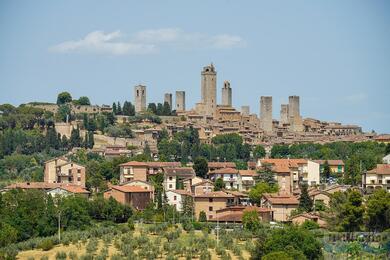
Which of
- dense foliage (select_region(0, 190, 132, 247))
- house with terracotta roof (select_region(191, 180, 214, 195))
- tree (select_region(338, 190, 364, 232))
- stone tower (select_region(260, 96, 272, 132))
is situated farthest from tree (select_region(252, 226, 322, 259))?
stone tower (select_region(260, 96, 272, 132))

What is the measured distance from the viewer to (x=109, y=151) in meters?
77.6

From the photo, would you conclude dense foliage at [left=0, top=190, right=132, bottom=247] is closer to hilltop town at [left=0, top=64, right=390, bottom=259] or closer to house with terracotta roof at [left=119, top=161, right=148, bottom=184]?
hilltop town at [left=0, top=64, right=390, bottom=259]

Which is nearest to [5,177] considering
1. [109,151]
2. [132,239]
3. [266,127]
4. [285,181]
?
[109,151]

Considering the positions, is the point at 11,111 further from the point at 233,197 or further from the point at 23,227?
the point at 23,227

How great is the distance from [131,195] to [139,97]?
5479 cm

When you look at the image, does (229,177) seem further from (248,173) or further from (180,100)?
(180,100)

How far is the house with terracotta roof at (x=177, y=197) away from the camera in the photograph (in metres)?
54.6

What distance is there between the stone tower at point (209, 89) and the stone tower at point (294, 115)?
7581 millimetres

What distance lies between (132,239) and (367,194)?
619 inches

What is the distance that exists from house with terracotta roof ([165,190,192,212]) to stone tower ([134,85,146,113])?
53.0 metres

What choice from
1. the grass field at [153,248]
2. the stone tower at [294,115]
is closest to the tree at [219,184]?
the grass field at [153,248]

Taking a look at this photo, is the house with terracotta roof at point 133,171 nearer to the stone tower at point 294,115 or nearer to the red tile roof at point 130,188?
the red tile roof at point 130,188

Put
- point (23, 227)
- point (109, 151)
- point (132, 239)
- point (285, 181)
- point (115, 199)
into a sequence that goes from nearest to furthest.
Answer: point (132, 239), point (23, 227), point (115, 199), point (285, 181), point (109, 151)

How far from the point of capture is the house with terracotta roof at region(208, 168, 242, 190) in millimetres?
61531
